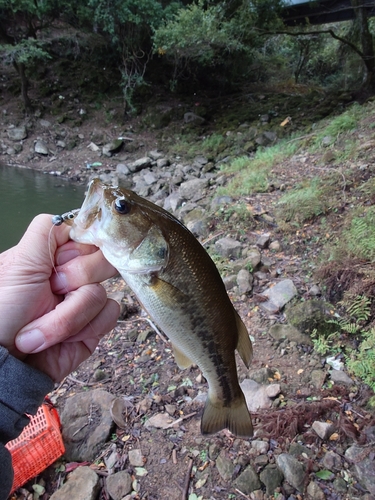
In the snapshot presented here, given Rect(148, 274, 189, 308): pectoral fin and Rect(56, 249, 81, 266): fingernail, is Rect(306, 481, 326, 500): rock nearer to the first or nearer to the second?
Rect(148, 274, 189, 308): pectoral fin

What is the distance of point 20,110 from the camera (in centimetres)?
1725

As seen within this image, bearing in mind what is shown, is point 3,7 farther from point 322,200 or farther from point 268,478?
point 268,478

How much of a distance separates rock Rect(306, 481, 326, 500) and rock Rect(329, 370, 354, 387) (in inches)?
38.3

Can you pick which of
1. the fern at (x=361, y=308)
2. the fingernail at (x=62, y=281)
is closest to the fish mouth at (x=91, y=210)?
the fingernail at (x=62, y=281)

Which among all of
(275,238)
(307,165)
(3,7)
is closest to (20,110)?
(3,7)

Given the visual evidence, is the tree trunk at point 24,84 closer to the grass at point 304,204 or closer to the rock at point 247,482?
the grass at point 304,204

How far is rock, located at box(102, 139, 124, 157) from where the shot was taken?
50.3ft

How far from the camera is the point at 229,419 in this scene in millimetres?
2211

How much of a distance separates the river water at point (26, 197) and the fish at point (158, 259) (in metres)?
7.82

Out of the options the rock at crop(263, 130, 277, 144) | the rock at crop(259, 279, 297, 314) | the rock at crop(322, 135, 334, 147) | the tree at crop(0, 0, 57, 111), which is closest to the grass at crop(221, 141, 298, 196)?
the rock at crop(322, 135, 334, 147)

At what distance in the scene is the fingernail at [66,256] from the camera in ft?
6.32

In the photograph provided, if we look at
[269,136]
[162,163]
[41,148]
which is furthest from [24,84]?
[269,136]

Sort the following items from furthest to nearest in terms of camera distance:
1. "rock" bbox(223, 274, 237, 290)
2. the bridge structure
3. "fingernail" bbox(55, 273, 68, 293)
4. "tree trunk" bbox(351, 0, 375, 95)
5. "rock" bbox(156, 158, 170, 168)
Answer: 1. the bridge structure
2. "rock" bbox(156, 158, 170, 168)
3. "tree trunk" bbox(351, 0, 375, 95)
4. "rock" bbox(223, 274, 237, 290)
5. "fingernail" bbox(55, 273, 68, 293)

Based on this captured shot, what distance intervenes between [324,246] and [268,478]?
10.3ft
